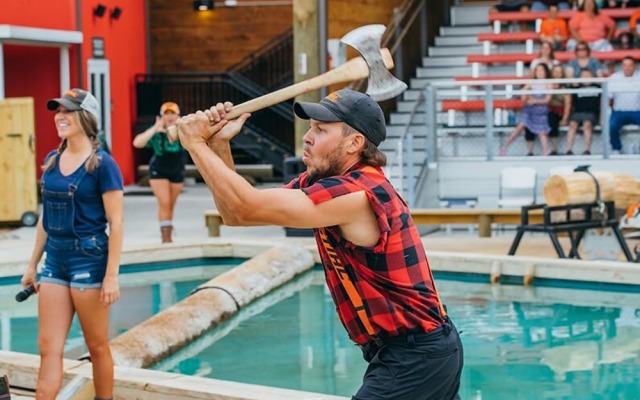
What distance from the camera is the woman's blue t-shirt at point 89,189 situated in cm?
521

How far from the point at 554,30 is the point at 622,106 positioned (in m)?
3.43

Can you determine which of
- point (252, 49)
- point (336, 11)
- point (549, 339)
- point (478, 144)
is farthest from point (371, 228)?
point (252, 49)

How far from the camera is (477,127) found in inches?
576

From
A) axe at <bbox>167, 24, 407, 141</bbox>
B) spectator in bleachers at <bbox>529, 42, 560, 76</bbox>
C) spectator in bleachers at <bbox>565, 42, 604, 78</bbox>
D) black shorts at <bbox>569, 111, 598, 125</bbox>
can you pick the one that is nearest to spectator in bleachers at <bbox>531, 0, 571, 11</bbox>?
spectator in bleachers at <bbox>565, 42, 604, 78</bbox>

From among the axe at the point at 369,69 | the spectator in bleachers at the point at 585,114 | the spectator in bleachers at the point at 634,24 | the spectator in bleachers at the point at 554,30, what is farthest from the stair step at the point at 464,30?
the axe at the point at 369,69

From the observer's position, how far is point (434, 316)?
3.75 metres

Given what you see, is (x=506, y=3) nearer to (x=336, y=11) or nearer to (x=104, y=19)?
(x=336, y=11)

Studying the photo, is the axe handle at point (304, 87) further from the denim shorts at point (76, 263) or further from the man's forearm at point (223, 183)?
the denim shorts at point (76, 263)

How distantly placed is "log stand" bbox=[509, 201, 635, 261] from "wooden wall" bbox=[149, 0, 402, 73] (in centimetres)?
1201

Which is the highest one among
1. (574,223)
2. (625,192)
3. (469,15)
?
(469,15)

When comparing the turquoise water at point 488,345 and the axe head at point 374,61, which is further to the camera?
the turquoise water at point 488,345

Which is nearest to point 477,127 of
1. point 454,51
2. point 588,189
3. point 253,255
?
point 588,189

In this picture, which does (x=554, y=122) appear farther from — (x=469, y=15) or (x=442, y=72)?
(x=469, y=15)

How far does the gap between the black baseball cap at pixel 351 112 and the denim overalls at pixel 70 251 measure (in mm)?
1794
